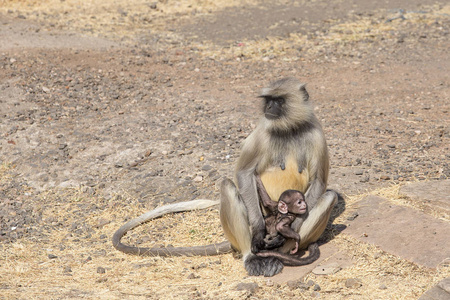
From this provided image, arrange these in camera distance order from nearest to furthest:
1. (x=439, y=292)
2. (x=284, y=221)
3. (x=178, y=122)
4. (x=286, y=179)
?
(x=439, y=292), (x=284, y=221), (x=286, y=179), (x=178, y=122)

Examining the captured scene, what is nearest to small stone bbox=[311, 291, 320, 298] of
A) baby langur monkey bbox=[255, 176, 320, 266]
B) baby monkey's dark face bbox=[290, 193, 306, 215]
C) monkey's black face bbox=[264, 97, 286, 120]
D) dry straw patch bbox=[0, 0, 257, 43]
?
baby langur monkey bbox=[255, 176, 320, 266]

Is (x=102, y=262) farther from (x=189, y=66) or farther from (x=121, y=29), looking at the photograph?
(x=121, y=29)

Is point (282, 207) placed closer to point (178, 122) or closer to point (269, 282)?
point (269, 282)

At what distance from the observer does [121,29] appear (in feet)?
40.1

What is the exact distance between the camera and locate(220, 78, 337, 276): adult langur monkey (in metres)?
4.74

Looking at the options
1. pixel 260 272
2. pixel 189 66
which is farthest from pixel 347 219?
pixel 189 66

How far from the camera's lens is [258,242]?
4.75m

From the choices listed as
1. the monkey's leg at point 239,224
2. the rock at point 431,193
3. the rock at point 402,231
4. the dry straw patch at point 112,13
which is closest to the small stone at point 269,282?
the monkey's leg at point 239,224

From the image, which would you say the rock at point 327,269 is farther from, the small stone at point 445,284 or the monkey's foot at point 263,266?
the small stone at point 445,284

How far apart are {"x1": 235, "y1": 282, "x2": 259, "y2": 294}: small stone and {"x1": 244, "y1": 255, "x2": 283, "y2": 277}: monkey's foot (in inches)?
7.3

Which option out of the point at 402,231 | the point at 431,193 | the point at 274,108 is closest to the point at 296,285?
the point at 402,231

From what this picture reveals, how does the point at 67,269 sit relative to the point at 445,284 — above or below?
below

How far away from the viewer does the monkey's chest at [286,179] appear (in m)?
4.81

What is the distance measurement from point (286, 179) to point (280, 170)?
87mm
